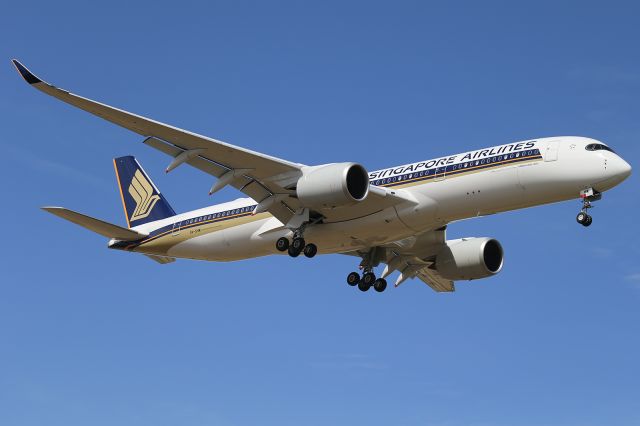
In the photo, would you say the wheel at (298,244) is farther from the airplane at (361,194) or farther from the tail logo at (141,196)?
the tail logo at (141,196)

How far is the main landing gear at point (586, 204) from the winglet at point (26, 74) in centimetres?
1835

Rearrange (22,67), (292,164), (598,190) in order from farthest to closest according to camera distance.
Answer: (292,164) < (598,190) < (22,67)

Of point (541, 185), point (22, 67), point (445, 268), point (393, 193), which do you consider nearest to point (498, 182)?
point (541, 185)

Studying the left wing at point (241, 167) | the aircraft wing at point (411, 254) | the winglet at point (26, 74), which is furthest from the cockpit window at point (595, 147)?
the winglet at point (26, 74)

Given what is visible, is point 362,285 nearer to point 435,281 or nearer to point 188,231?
point 435,281

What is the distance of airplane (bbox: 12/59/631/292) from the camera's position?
34.5 m

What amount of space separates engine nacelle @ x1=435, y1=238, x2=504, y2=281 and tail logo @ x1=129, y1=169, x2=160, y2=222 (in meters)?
13.3

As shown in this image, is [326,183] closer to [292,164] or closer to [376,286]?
[292,164]

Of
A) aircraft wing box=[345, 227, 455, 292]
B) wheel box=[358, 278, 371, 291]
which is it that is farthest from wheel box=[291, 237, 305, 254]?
wheel box=[358, 278, 371, 291]

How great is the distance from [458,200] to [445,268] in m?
7.75

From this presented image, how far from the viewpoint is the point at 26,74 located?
3175cm

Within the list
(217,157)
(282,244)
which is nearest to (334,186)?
(282,244)

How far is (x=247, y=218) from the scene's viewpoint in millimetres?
40094

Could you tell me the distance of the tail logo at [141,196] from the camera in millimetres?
46031
